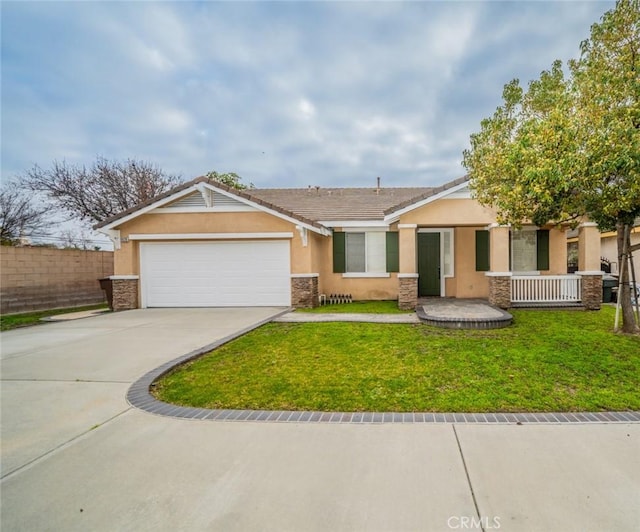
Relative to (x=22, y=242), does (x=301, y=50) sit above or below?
above

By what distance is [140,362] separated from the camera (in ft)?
19.1

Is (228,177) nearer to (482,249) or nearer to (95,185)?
(95,185)

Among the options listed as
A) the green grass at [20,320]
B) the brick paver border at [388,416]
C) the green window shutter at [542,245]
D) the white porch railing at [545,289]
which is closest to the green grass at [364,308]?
the white porch railing at [545,289]

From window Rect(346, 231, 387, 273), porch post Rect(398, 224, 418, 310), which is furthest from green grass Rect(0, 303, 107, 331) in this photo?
porch post Rect(398, 224, 418, 310)

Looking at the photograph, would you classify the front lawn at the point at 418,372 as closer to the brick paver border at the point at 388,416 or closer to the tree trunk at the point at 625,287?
the brick paver border at the point at 388,416

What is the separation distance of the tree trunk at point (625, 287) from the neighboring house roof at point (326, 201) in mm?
4170

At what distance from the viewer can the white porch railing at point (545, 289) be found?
11.1m

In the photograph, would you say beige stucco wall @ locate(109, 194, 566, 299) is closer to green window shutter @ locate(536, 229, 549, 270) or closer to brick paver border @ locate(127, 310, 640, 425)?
green window shutter @ locate(536, 229, 549, 270)

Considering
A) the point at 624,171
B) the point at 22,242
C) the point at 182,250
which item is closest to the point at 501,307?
the point at 624,171

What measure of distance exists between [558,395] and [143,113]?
20727 mm

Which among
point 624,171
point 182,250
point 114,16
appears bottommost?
point 182,250

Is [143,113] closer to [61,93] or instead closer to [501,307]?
[61,93]

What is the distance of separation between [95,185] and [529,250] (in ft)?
76.3

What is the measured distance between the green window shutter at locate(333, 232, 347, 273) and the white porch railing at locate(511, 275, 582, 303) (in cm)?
579
